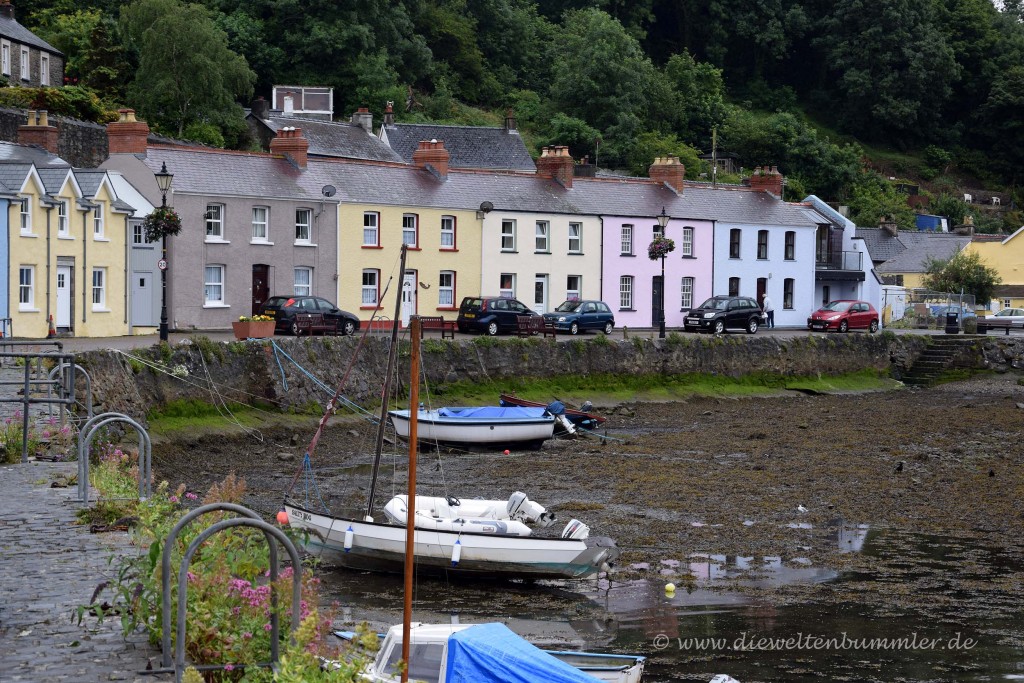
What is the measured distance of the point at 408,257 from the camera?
2064 inches

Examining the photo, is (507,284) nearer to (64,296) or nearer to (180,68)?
(64,296)

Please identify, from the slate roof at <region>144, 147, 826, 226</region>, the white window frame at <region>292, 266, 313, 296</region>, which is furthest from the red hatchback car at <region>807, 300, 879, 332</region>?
the white window frame at <region>292, 266, 313, 296</region>

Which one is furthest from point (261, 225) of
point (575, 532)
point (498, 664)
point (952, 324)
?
point (498, 664)

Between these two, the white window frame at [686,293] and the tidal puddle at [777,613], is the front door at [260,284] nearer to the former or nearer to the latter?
the white window frame at [686,293]

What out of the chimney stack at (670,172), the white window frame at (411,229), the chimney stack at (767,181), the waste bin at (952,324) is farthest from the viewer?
the chimney stack at (767,181)

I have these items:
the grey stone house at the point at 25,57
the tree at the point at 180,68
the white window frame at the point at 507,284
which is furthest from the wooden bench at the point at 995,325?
the grey stone house at the point at 25,57

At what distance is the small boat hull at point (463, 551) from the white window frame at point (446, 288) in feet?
111

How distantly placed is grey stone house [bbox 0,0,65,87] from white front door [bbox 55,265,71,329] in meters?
27.4

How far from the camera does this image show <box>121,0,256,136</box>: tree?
222 feet

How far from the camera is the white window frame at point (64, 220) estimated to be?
1656 inches

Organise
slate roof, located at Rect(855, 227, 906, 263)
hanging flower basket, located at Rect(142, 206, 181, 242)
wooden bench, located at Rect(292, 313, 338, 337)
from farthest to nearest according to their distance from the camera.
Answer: slate roof, located at Rect(855, 227, 906, 263) → wooden bench, located at Rect(292, 313, 338, 337) → hanging flower basket, located at Rect(142, 206, 181, 242)

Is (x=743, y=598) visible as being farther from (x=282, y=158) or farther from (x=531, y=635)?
(x=282, y=158)

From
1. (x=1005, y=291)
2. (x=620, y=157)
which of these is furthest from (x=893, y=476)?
(x=620, y=157)

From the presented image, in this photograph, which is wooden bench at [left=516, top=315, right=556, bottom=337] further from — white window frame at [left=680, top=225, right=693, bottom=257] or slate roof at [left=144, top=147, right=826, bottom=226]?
white window frame at [left=680, top=225, right=693, bottom=257]
